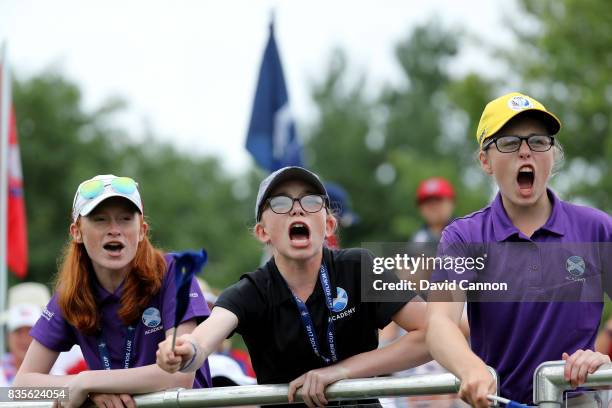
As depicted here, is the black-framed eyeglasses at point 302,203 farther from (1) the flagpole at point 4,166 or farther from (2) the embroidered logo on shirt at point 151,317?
(1) the flagpole at point 4,166

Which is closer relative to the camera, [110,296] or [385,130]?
[110,296]

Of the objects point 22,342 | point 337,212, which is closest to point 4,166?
point 22,342

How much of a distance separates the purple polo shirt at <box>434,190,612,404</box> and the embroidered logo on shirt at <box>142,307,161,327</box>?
1515mm

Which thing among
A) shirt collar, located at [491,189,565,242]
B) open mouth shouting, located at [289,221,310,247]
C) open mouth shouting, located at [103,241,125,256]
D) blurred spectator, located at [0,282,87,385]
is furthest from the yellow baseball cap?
blurred spectator, located at [0,282,87,385]

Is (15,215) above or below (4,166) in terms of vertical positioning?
below

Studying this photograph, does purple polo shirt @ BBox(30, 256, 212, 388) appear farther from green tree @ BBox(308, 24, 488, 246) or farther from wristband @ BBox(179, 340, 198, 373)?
green tree @ BBox(308, 24, 488, 246)

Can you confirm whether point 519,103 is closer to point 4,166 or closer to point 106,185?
point 106,185

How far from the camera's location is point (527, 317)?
520 centimetres

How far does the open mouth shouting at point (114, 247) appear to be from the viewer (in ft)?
19.6

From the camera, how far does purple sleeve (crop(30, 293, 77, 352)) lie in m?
5.94

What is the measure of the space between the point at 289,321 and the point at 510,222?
111 cm

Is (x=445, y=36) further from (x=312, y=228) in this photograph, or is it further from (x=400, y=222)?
(x=312, y=228)

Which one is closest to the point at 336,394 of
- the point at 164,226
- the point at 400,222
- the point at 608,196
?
the point at 608,196

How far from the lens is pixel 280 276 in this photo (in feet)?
18.5
